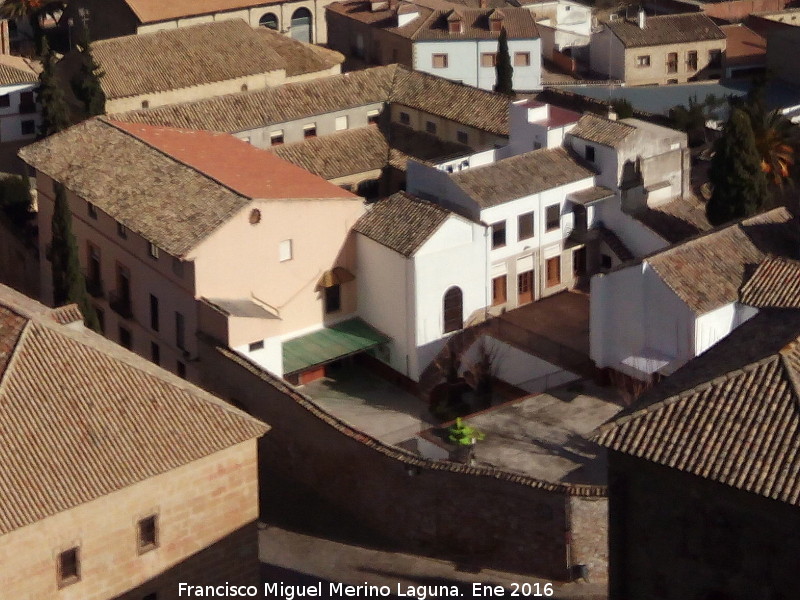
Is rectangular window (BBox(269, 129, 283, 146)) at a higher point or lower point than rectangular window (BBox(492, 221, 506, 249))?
higher

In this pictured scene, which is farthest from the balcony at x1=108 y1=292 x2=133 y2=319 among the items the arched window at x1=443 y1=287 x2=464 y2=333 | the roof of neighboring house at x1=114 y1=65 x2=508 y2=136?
the arched window at x1=443 y1=287 x2=464 y2=333

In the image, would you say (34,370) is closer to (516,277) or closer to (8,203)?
(516,277)

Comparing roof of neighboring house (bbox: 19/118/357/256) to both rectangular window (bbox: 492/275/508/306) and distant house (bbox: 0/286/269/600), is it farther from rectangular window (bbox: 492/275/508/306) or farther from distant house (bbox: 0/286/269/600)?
distant house (bbox: 0/286/269/600)

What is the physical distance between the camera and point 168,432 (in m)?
41.5

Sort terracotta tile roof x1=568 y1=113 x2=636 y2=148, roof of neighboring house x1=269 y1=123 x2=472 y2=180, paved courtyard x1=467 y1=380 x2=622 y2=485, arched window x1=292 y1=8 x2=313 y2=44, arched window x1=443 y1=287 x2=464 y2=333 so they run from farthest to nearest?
arched window x1=292 y1=8 x2=313 y2=44
roof of neighboring house x1=269 y1=123 x2=472 y2=180
terracotta tile roof x1=568 y1=113 x2=636 y2=148
arched window x1=443 y1=287 x2=464 y2=333
paved courtyard x1=467 y1=380 x2=622 y2=485

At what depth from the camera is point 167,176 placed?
182 ft

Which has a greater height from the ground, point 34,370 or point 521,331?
point 34,370

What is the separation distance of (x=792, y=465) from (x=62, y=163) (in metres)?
31.5

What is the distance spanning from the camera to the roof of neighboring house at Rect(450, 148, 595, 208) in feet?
185

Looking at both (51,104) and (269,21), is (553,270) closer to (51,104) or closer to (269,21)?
Result: (51,104)

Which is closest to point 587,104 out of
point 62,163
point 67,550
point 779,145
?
point 779,145

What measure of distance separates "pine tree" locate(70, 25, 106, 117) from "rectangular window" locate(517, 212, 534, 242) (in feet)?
63.0

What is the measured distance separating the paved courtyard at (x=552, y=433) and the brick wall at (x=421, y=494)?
309cm

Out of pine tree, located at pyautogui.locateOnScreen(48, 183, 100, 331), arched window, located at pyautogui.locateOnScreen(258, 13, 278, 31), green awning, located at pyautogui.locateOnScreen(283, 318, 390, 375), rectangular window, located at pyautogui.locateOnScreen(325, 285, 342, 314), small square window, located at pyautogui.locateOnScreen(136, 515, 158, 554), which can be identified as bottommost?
green awning, located at pyautogui.locateOnScreen(283, 318, 390, 375)
